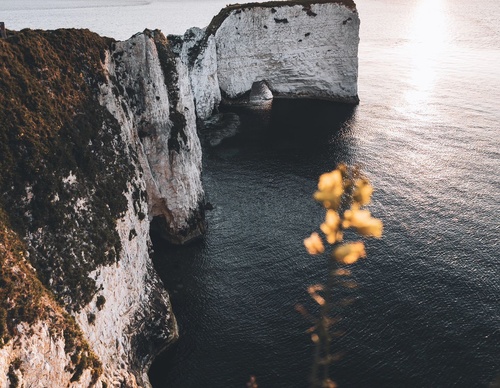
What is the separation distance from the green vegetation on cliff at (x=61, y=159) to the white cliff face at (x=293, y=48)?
52551 millimetres

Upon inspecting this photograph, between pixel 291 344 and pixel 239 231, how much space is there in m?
14.0

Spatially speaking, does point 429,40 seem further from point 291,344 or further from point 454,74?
point 291,344

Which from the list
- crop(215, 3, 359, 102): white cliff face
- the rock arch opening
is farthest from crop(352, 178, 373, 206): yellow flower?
the rock arch opening

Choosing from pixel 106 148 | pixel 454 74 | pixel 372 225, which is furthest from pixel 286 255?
pixel 454 74

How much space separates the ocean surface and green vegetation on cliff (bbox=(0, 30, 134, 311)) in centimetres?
900

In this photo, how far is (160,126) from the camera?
35250 mm

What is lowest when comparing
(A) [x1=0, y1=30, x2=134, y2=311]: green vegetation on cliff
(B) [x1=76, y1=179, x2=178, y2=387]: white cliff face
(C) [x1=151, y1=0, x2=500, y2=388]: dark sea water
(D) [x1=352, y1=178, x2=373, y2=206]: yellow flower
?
(C) [x1=151, y1=0, x2=500, y2=388]: dark sea water

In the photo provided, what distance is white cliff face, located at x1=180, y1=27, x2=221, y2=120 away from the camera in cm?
6856

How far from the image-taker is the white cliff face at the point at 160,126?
32656mm

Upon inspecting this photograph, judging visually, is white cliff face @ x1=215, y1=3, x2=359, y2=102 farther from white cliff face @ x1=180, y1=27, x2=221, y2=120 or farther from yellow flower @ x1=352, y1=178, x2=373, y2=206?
yellow flower @ x1=352, y1=178, x2=373, y2=206

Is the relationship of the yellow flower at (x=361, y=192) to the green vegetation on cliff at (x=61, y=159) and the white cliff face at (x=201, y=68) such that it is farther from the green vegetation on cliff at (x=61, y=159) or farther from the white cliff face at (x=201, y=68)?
the white cliff face at (x=201, y=68)

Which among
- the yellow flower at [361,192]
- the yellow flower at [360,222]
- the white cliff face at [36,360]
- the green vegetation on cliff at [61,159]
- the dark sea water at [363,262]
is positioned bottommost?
the dark sea water at [363,262]

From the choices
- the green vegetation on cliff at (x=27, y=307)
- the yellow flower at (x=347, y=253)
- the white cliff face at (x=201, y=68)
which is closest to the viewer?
the yellow flower at (x=347, y=253)

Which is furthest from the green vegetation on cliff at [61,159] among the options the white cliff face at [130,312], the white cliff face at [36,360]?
the white cliff face at [36,360]
